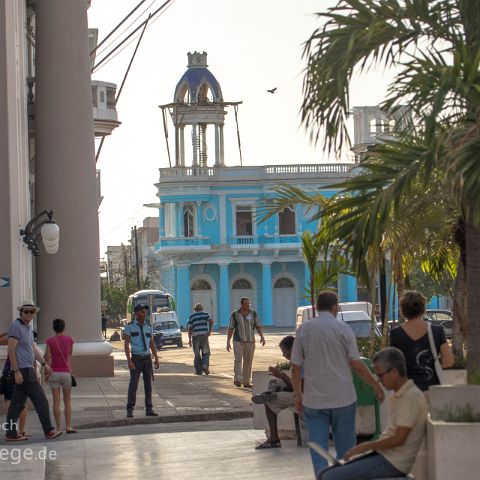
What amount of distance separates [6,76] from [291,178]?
68.9 meters

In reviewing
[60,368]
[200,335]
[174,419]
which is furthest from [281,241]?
[60,368]

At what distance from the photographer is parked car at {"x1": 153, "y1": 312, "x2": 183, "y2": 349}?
195ft

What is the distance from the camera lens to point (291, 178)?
88.8m

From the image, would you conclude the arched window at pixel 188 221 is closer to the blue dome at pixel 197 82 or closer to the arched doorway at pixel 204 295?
the arched doorway at pixel 204 295

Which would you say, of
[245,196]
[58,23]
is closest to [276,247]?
[245,196]

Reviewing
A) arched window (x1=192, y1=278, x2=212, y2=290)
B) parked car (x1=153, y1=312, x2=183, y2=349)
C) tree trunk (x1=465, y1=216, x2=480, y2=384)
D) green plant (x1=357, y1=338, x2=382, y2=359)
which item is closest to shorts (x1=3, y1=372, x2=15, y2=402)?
green plant (x1=357, y1=338, x2=382, y2=359)

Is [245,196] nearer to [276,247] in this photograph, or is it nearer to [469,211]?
[276,247]

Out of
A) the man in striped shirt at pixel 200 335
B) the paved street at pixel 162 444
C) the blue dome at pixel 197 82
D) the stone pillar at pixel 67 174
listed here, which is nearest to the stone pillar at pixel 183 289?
the blue dome at pixel 197 82

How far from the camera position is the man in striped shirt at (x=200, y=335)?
29500mm

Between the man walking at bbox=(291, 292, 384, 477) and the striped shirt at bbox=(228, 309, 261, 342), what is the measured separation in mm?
15201

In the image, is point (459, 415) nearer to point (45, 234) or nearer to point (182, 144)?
point (45, 234)

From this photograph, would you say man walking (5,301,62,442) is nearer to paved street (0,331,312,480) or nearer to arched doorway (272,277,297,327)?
paved street (0,331,312,480)

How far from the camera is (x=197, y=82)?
86.8 meters

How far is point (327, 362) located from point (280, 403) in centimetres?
397
